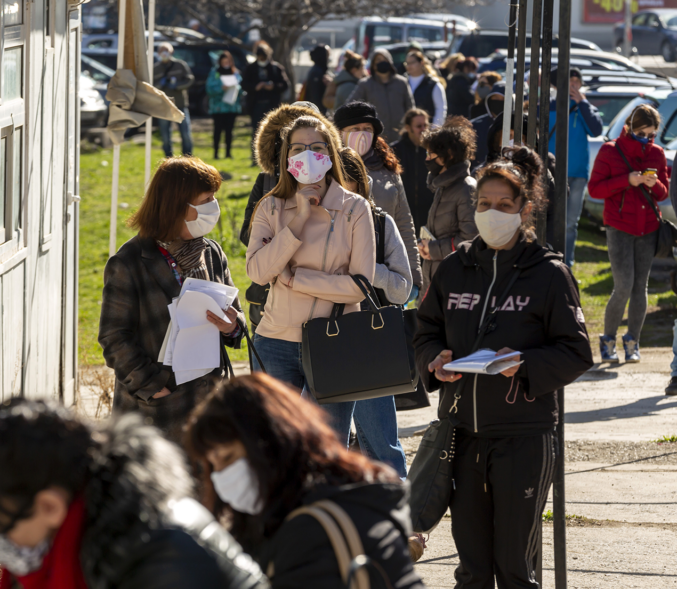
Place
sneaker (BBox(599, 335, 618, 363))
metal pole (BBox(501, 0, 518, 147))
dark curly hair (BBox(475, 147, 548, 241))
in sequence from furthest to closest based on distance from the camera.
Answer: sneaker (BBox(599, 335, 618, 363)), metal pole (BBox(501, 0, 518, 147)), dark curly hair (BBox(475, 147, 548, 241))

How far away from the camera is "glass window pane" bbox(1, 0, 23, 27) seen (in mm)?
4871

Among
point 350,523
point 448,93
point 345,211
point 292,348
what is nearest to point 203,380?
point 292,348

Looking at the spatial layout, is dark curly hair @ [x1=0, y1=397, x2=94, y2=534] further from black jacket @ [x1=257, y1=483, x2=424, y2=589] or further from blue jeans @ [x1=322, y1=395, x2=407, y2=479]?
blue jeans @ [x1=322, y1=395, x2=407, y2=479]

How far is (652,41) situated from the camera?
1465 inches

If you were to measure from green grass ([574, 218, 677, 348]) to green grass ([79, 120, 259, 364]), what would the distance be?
3.55 metres

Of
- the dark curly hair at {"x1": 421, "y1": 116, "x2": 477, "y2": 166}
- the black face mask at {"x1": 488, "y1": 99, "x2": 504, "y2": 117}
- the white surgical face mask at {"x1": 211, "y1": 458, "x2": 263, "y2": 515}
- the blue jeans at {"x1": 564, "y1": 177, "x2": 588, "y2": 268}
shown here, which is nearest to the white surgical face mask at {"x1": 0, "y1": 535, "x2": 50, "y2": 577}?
the white surgical face mask at {"x1": 211, "y1": 458, "x2": 263, "y2": 515}

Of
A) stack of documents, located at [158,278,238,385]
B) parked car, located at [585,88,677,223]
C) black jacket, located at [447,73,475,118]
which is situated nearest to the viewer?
stack of documents, located at [158,278,238,385]

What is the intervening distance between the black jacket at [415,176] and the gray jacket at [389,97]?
10.5 ft

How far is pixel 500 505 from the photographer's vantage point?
351 centimetres

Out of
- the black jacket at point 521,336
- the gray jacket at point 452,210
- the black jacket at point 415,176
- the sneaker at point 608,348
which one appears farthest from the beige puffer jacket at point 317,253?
the sneaker at point 608,348

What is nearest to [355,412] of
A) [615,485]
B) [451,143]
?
[615,485]

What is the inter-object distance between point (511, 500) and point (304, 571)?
165 centimetres

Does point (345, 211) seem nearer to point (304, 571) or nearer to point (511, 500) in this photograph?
point (511, 500)

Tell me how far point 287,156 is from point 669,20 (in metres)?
37.2
